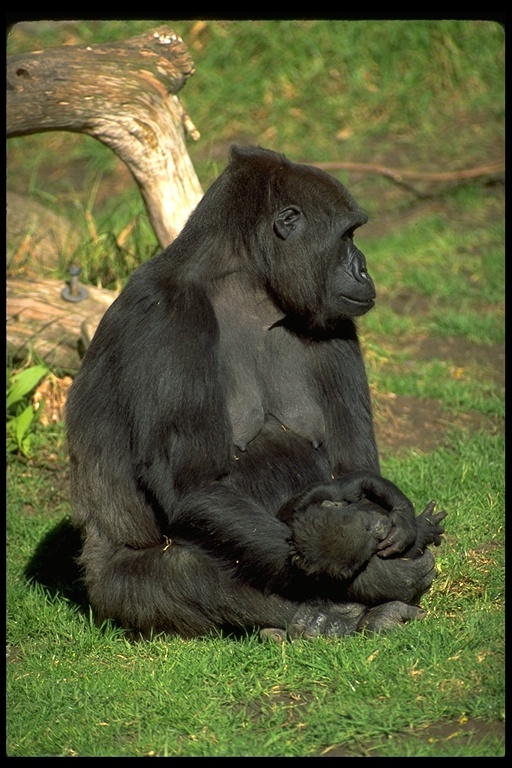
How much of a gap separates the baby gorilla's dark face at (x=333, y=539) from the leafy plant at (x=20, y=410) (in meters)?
2.87

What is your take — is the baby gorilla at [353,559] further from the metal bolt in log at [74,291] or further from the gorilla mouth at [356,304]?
the metal bolt in log at [74,291]

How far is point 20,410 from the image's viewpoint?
6.71 metres

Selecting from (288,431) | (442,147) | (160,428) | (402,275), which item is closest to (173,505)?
(160,428)

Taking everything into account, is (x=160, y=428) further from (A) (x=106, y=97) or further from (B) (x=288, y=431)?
(A) (x=106, y=97)

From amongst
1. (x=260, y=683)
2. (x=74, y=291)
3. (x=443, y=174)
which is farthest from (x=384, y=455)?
(x=443, y=174)

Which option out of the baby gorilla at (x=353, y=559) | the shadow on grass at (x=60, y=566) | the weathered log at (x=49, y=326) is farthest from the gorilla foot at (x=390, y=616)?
the weathered log at (x=49, y=326)

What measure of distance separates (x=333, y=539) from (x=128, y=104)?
10.8 ft

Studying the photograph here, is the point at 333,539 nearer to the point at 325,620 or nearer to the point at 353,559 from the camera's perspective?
the point at 353,559

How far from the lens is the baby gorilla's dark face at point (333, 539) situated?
4.14m

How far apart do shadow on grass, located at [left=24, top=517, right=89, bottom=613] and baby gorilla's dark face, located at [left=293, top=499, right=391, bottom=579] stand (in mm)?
1471

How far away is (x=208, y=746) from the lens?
11.5 feet

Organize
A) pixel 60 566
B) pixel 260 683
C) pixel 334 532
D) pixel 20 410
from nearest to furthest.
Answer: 1. pixel 260 683
2. pixel 334 532
3. pixel 60 566
4. pixel 20 410

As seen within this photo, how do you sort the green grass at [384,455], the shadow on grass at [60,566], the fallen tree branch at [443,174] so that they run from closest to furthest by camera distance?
1. the green grass at [384,455]
2. the shadow on grass at [60,566]
3. the fallen tree branch at [443,174]

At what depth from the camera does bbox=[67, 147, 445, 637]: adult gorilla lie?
430 cm
